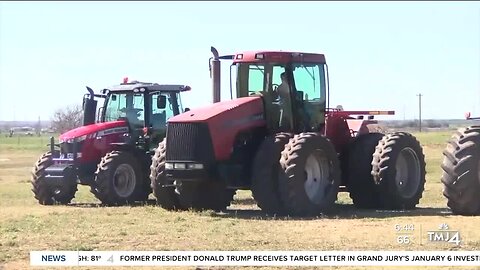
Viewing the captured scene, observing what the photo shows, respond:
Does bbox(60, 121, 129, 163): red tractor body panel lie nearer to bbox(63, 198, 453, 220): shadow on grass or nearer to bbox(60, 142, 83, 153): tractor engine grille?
bbox(60, 142, 83, 153): tractor engine grille

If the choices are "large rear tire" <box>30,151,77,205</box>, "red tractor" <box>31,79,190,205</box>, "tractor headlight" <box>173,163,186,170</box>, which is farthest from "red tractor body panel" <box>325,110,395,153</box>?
"large rear tire" <box>30,151,77,205</box>

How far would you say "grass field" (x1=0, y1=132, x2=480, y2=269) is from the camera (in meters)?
10.9

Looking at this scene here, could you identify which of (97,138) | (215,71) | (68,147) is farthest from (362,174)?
(68,147)

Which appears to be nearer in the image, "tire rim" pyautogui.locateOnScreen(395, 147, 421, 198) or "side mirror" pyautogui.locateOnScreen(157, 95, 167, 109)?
"tire rim" pyautogui.locateOnScreen(395, 147, 421, 198)

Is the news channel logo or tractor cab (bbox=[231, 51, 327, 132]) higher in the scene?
tractor cab (bbox=[231, 51, 327, 132])

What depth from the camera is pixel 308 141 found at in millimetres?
14641

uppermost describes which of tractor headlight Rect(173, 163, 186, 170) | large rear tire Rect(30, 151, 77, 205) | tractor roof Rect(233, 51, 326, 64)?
tractor roof Rect(233, 51, 326, 64)

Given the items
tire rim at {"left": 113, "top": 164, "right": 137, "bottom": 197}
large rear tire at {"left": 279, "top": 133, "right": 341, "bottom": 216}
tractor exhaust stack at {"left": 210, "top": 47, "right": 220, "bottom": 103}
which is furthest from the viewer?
tire rim at {"left": 113, "top": 164, "right": 137, "bottom": 197}

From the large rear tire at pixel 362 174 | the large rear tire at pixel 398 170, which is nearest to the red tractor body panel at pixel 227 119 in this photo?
the large rear tire at pixel 362 174

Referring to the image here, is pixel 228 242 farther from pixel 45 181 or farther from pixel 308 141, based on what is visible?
pixel 45 181

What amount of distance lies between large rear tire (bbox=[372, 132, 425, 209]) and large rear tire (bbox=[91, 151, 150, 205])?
19.1 feet

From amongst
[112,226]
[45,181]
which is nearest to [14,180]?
[45,181]

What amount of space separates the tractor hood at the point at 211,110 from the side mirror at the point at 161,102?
12.8 ft

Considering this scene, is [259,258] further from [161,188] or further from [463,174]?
[161,188]
